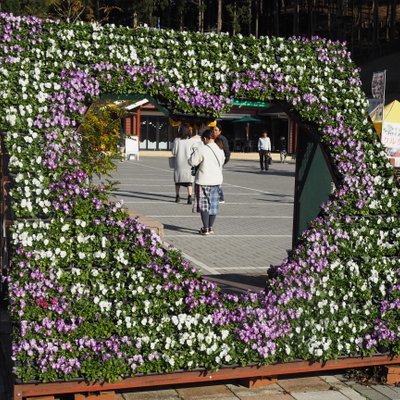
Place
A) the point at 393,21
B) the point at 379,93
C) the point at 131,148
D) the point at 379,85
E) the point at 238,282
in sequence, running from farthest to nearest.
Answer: the point at 393,21
the point at 131,148
the point at 379,93
the point at 379,85
the point at 238,282

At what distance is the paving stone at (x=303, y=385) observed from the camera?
5.12 metres

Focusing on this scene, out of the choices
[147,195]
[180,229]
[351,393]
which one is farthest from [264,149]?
[351,393]

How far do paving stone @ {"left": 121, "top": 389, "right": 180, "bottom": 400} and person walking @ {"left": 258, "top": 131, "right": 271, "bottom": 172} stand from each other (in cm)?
2501

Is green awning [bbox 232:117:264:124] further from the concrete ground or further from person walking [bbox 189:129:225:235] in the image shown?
person walking [bbox 189:129:225:235]

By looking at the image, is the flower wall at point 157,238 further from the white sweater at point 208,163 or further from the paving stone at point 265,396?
the white sweater at point 208,163

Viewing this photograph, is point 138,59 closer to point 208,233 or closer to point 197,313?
point 197,313

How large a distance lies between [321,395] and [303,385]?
21 cm

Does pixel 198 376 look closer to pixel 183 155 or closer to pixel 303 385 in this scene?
pixel 303 385

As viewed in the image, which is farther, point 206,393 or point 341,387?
point 341,387

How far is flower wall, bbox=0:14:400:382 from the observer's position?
4520 millimetres

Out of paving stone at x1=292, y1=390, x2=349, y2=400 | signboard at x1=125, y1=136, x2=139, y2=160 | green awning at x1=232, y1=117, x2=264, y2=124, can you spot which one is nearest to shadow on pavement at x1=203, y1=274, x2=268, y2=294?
paving stone at x1=292, y1=390, x2=349, y2=400

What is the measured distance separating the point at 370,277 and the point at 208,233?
6.81 meters

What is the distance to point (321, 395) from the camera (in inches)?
197

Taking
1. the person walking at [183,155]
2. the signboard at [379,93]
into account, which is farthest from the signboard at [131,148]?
the signboard at [379,93]
